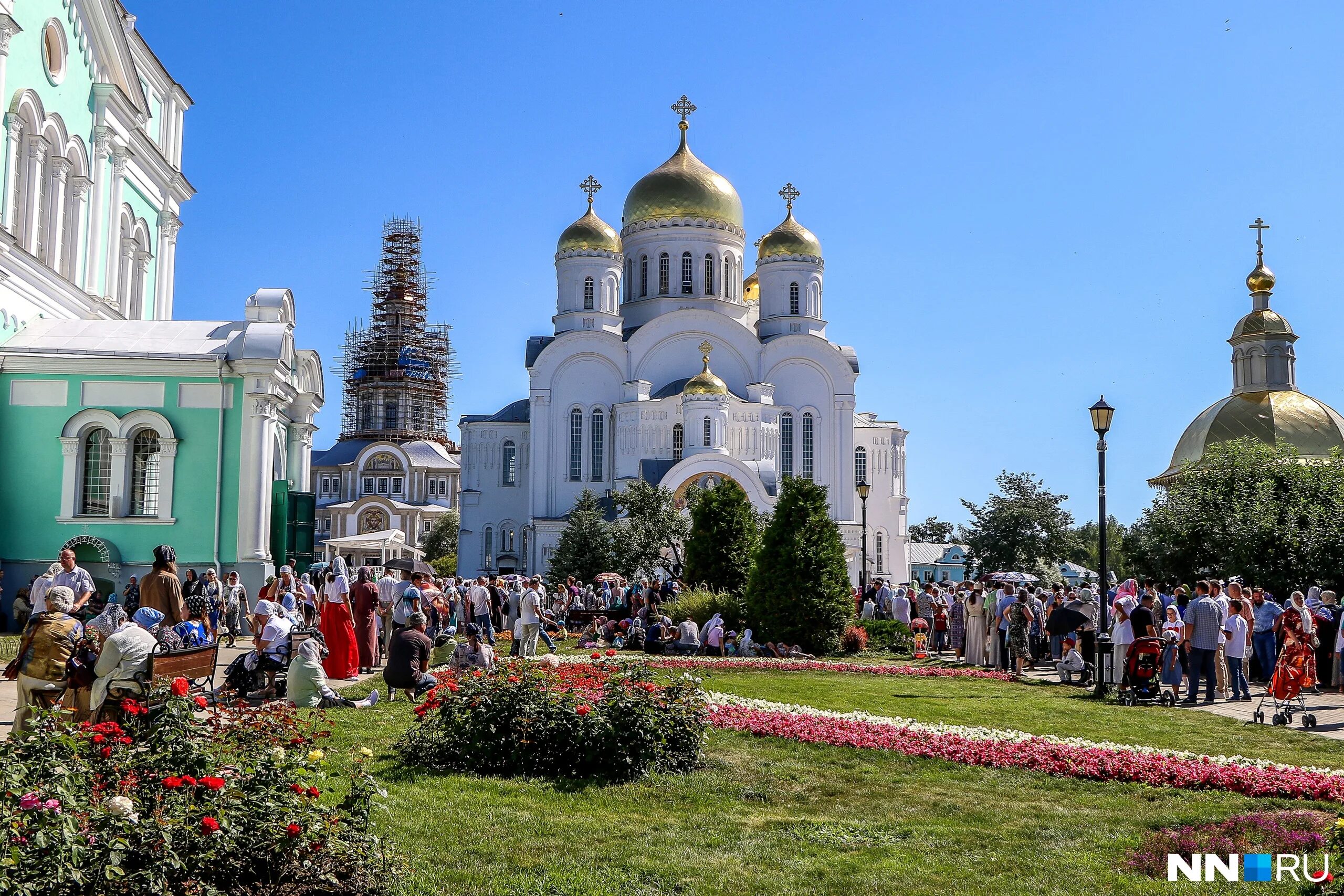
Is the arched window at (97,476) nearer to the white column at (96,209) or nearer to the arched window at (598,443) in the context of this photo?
the white column at (96,209)

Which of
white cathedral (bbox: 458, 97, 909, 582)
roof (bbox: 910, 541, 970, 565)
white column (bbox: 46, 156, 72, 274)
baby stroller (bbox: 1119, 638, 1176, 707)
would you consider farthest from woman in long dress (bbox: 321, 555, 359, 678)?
roof (bbox: 910, 541, 970, 565)

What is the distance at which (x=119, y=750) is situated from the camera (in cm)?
573

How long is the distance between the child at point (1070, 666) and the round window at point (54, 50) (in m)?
21.9

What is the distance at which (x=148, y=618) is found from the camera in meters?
10.5

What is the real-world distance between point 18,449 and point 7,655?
7.08m

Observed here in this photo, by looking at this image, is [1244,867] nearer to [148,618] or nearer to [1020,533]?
[148,618]

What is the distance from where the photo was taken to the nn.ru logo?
6.18m

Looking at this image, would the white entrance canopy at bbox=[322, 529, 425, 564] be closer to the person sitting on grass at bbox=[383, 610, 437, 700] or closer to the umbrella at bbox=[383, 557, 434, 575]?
the umbrella at bbox=[383, 557, 434, 575]

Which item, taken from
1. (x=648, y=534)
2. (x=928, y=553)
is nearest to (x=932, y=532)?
(x=928, y=553)

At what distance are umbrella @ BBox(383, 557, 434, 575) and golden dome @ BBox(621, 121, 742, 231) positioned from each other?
25846mm

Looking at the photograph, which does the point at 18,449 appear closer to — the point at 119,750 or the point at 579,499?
the point at 119,750

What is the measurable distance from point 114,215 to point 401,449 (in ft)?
185

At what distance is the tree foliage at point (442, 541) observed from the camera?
73.9 metres

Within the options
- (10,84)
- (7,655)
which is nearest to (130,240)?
(10,84)
